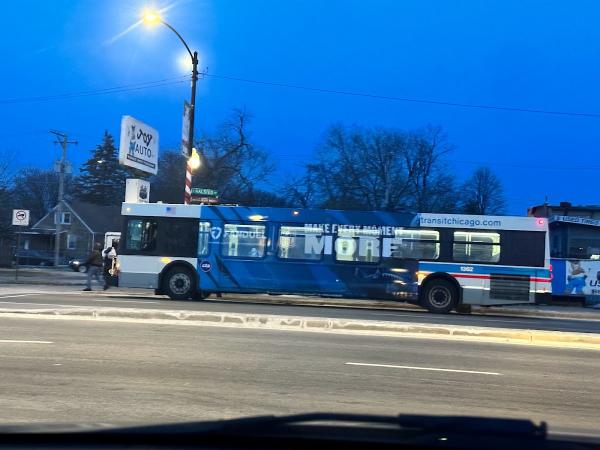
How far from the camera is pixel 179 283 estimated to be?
18750mm

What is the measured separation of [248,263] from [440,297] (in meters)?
5.90

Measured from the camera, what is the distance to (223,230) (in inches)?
737

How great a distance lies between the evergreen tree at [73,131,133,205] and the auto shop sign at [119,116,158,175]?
60671 mm

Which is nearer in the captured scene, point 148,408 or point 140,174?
point 148,408

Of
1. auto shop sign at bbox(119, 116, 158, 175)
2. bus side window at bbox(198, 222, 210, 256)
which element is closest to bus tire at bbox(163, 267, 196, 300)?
bus side window at bbox(198, 222, 210, 256)

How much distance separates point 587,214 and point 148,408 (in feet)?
91.2

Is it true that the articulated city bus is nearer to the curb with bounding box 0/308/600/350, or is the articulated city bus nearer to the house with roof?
the curb with bounding box 0/308/600/350

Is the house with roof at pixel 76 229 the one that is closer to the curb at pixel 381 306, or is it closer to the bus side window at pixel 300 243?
the curb at pixel 381 306

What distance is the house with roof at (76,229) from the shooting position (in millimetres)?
62062

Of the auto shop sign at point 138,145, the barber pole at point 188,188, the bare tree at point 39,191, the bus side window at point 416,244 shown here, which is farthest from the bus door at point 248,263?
the bare tree at point 39,191

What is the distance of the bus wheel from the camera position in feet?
58.6

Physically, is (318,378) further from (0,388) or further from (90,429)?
(90,429)

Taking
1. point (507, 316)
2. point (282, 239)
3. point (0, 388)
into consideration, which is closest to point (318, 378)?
point (0, 388)

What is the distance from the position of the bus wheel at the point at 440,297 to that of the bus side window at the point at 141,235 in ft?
28.2
